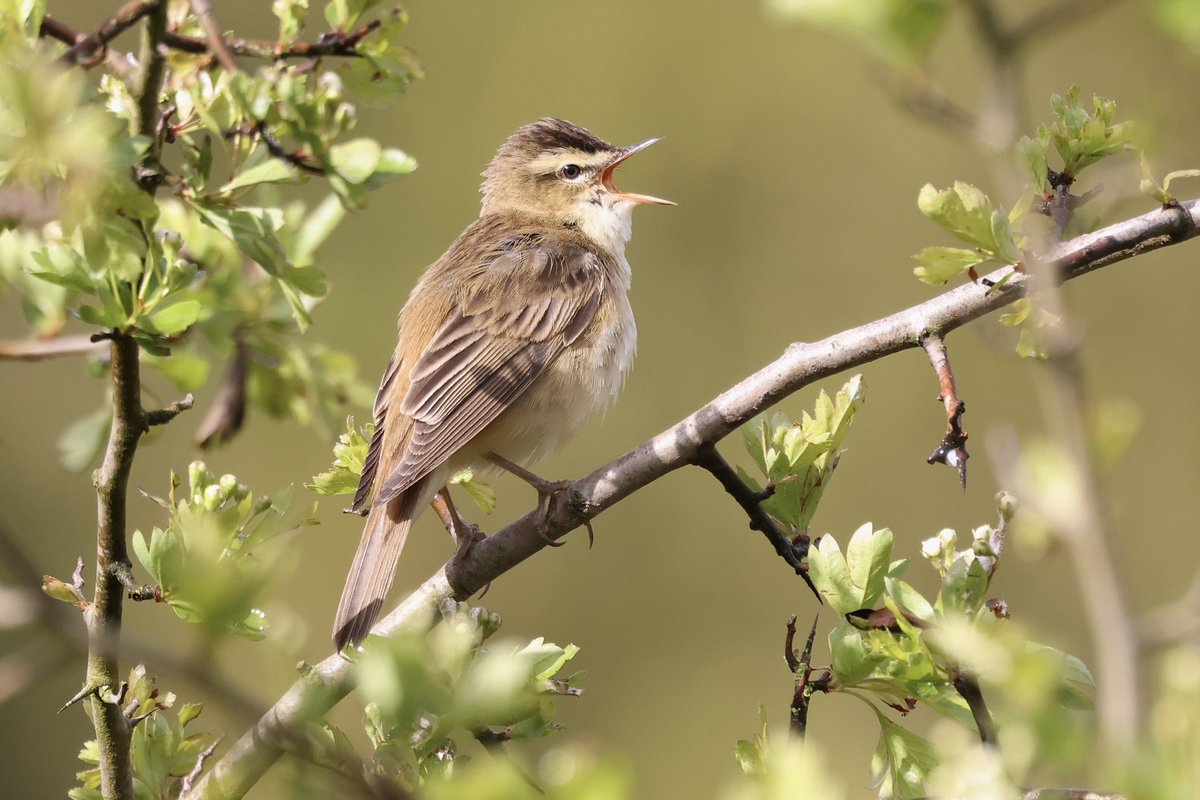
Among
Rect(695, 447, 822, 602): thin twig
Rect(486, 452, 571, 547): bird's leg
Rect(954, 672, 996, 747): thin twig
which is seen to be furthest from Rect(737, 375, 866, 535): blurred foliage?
Rect(954, 672, 996, 747): thin twig

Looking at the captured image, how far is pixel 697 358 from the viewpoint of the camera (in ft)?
25.8

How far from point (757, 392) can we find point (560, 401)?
5.76ft

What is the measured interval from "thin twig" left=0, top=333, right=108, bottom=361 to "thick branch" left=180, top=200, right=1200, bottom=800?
0.64 m

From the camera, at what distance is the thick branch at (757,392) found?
2064 mm

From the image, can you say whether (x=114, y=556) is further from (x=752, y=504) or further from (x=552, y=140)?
(x=552, y=140)

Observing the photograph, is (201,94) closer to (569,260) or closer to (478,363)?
(478,363)

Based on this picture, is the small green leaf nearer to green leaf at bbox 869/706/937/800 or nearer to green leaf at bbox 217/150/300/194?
green leaf at bbox 869/706/937/800

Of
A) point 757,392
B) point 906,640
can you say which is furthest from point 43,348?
point 906,640

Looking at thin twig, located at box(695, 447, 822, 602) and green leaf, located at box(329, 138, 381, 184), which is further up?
green leaf, located at box(329, 138, 381, 184)

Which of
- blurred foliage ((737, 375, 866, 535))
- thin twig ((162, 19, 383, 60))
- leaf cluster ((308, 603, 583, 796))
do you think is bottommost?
leaf cluster ((308, 603, 583, 796))

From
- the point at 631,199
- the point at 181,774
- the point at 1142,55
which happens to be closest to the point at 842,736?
the point at 631,199

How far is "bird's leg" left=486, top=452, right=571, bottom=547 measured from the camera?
2.49 m

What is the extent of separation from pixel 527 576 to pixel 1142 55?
499 cm

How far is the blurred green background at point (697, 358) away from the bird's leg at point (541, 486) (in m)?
3.25
